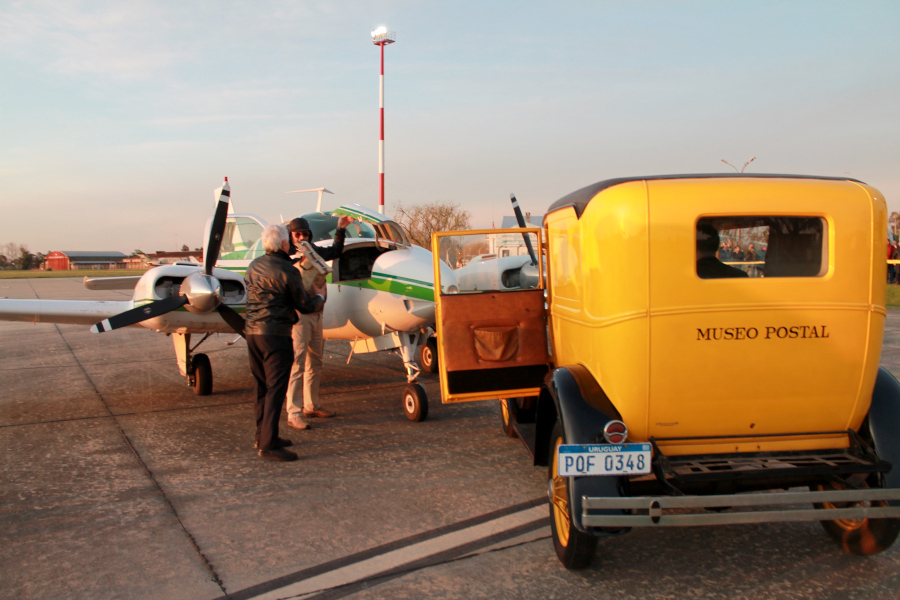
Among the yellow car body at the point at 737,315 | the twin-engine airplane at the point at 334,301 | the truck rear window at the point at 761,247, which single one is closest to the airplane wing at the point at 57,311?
the twin-engine airplane at the point at 334,301

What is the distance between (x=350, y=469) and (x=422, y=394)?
1.67m

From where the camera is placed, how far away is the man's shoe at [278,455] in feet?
17.9

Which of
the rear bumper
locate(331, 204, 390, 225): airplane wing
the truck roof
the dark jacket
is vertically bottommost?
the rear bumper

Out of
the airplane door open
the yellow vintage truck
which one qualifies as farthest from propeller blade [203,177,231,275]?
the yellow vintage truck

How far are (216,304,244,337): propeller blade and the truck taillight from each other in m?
5.44

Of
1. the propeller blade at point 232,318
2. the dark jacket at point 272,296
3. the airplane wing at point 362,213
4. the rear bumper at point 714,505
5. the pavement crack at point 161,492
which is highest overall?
the airplane wing at point 362,213

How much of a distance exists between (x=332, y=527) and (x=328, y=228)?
5.10 meters

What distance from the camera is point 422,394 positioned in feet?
22.0

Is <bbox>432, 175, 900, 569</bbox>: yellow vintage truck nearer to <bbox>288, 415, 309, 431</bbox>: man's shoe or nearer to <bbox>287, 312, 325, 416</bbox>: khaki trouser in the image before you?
<bbox>288, 415, 309, 431</bbox>: man's shoe

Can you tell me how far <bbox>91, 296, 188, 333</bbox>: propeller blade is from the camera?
23.4 feet

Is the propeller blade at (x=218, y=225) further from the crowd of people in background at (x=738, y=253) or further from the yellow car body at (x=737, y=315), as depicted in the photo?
the crowd of people in background at (x=738, y=253)

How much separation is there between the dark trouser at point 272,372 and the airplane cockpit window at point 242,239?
12.2 feet

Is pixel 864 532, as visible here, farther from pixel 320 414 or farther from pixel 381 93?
pixel 381 93

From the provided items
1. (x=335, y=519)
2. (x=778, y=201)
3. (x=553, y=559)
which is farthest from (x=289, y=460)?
(x=778, y=201)
